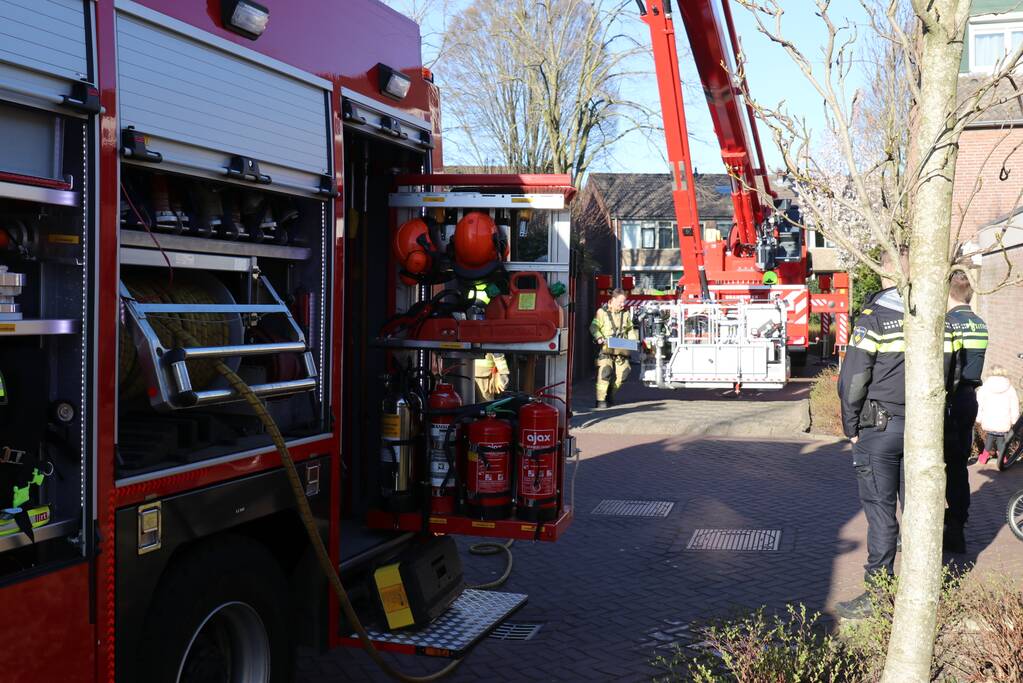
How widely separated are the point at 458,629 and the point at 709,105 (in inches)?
441

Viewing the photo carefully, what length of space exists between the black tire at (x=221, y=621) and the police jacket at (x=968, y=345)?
4820 millimetres

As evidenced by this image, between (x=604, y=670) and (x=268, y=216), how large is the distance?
9.29ft

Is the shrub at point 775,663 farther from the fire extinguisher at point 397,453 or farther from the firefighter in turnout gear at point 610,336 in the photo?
the firefighter in turnout gear at point 610,336

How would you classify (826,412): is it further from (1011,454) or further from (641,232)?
(641,232)

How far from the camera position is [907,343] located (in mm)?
3693

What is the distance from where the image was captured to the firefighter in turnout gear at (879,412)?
6.18 meters

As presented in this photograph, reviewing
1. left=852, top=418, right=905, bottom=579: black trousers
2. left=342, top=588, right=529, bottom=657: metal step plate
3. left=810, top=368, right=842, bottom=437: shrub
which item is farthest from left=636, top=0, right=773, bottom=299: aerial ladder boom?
left=342, top=588, right=529, bottom=657: metal step plate

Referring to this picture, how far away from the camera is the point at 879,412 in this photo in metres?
6.23

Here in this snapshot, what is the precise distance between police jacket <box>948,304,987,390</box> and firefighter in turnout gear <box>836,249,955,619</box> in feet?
3.16

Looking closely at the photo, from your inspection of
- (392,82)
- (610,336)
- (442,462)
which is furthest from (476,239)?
(610,336)

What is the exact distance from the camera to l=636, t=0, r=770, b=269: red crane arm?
1349cm

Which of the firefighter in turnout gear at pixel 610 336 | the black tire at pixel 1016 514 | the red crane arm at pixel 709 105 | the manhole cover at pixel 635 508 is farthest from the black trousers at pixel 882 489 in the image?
the firefighter in turnout gear at pixel 610 336

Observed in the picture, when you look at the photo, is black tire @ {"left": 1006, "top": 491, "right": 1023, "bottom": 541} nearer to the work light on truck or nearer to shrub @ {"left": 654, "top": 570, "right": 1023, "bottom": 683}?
shrub @ {"left": 654, "top": 570, "right": 1023, "bottom": 683}

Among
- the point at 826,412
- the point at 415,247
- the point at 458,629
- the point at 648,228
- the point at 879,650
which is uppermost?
the point at 648,228
